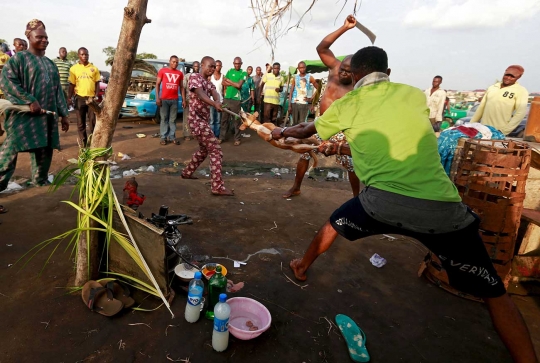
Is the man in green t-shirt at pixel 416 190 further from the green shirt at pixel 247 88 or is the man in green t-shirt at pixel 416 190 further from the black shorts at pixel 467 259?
the green shirt at pixel 247 88

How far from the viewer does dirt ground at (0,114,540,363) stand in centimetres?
205

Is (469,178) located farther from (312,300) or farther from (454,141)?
(312,300)

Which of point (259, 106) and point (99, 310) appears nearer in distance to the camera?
point (99, 310)

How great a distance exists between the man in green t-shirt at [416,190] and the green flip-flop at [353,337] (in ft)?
2.43

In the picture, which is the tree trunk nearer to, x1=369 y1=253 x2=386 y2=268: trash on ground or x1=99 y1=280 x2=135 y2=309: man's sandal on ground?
x1=99 y1=280 x2=135 y2=309: man's sandal on ground

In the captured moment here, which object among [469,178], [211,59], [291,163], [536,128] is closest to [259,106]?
[291,163]

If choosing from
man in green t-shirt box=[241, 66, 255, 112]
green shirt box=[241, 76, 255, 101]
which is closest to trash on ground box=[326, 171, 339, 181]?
man in green t-shirt box=[241, 66, 255, 112]

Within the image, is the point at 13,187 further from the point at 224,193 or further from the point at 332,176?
the point at 332,176

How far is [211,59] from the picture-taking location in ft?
15.6

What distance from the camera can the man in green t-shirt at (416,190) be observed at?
1.93 metres

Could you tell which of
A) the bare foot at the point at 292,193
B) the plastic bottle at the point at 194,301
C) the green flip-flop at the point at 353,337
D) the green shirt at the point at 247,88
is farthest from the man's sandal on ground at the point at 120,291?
the green shirt at the point at 247,88

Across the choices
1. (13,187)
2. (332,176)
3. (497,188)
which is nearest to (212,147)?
(13,187)

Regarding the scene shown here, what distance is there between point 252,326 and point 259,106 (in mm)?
9637

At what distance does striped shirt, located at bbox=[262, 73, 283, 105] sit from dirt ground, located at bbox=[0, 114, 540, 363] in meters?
5.75
